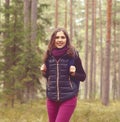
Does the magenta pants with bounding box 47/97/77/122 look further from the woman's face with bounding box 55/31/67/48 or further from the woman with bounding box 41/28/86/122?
the woman's face with bounding box 55/31/67/48

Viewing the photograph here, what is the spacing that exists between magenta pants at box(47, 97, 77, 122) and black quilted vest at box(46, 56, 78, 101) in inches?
2.9

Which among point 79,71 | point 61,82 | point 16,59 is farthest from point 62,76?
point 16,59

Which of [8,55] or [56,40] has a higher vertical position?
[56,40]

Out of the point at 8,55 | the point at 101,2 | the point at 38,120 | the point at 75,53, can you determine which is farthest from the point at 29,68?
the point at 101,2

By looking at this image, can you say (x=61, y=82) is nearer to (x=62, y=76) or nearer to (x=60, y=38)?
A: (x=62, y=76)

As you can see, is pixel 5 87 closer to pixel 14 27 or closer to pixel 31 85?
pixel 31 85

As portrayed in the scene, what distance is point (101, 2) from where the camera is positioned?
44.1 m

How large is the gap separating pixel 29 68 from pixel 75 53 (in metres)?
8.23

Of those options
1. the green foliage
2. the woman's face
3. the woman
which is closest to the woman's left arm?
the woman

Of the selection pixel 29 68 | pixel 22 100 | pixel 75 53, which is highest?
pixel 75 53

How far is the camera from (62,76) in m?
4.96

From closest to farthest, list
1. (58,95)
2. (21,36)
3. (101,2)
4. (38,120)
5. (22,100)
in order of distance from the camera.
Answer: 1. (58,95)
2. (38,120)
3. (21,36)
4. (22,100)
5. (101,2)

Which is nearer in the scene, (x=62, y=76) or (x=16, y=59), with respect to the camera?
(x=62, y=76)

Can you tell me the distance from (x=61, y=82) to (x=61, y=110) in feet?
1.21
